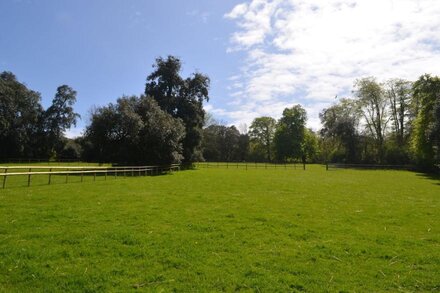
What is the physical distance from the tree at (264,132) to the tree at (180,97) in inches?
2335

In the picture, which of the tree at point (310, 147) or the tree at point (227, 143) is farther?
the tree at point (227, 143)

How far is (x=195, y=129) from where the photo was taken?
166ft

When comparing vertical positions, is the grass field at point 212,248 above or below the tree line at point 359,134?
below

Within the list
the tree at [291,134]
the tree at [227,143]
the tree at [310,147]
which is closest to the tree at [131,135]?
the tree at [291,134]

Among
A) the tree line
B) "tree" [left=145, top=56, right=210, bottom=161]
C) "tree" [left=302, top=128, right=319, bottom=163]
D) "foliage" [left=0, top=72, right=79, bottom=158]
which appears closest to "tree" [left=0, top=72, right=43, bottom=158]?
"foliage" [left=0, top=72, right=79, bottom=158]

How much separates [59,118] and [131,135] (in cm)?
4431

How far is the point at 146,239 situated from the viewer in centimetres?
759

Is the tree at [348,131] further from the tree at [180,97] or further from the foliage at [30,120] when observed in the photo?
the foliage at [30,120]

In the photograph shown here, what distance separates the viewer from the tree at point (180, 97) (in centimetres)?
4928

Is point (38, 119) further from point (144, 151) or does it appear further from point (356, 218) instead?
point (356, 218)

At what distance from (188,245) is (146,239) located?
102cm

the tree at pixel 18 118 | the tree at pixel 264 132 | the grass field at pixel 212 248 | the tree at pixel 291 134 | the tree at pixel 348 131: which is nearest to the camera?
the grass field at pixel 212 248

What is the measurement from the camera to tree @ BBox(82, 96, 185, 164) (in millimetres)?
36844

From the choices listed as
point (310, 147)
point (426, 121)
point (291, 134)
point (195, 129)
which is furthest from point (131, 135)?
point (310, 147)
